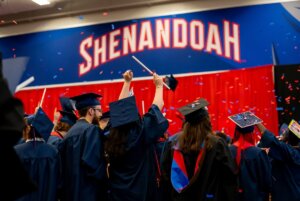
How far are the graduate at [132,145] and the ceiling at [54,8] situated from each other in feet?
18.1

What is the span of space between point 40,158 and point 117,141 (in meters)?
0.77

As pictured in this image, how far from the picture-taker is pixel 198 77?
22.5ft

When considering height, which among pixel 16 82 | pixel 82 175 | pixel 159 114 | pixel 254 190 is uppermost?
pixel 16 82

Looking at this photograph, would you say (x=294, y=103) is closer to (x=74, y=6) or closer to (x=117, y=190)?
(x=117, y=190)

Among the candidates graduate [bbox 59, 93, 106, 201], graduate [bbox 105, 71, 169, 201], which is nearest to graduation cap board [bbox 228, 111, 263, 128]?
graduate [bbox 105, 71, 169, 201]

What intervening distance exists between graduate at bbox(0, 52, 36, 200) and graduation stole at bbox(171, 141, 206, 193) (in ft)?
5.93

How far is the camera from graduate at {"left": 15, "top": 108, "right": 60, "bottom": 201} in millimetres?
3107

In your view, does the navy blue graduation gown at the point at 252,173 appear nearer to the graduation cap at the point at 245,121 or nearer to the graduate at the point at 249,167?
the graduate at the point at 249,167

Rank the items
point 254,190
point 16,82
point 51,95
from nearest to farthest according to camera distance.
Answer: point 16,82, point 254,190, point 51,95

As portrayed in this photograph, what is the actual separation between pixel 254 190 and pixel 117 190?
1.39 meters

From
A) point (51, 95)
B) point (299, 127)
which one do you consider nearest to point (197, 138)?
point (299, 127)

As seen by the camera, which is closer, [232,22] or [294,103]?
[294,103]

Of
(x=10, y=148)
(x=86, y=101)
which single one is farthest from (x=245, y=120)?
(x=10, y=148)

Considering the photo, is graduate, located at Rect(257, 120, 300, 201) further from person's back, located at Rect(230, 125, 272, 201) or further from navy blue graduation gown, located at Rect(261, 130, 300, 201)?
person's back, located at Rect(230, 125, 272, 201)
